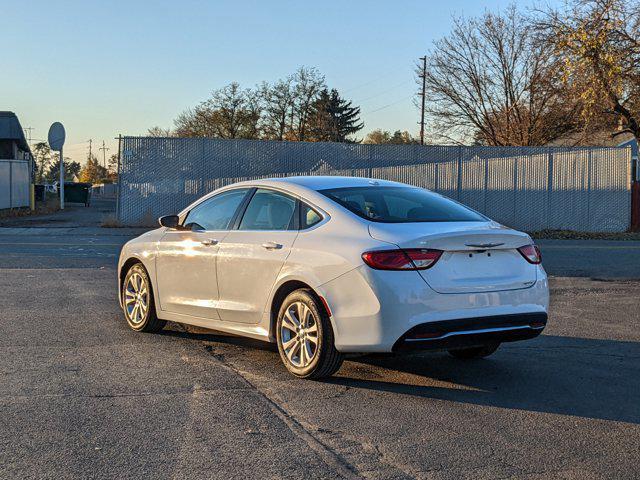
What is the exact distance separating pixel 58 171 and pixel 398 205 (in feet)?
431

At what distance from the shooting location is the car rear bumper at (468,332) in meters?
5.46

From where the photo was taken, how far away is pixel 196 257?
7.20 metres

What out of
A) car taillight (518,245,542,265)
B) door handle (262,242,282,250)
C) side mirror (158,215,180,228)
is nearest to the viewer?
car taillight (518,245,542,265)

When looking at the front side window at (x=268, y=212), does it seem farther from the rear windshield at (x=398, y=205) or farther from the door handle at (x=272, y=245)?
the rear windshield at (x=398, y=205)

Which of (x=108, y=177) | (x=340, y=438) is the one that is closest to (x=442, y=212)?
(x=340, y=438)

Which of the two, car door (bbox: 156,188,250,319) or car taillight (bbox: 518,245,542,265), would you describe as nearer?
car taillight (bbox: 518,245,542,265)

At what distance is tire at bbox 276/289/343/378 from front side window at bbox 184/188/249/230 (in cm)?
129

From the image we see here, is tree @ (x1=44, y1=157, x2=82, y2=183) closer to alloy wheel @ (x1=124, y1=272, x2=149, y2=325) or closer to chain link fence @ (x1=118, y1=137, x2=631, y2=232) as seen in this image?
chain link fence @ (x1=118, y1=137, x2=631, y2=232)

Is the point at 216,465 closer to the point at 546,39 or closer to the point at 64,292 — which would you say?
the point at 64,292

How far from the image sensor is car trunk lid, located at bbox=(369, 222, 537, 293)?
552 cm

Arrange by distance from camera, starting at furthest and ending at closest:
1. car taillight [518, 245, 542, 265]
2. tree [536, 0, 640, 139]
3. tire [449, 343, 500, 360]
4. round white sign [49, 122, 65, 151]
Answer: round white sign [49, 122, 65, 151]
tree [536, 0, 640, 139]
tire [449, 343, 500, 360]
car taillight [518, 245, 542, 265]

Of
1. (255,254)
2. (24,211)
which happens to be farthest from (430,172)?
(255,254)

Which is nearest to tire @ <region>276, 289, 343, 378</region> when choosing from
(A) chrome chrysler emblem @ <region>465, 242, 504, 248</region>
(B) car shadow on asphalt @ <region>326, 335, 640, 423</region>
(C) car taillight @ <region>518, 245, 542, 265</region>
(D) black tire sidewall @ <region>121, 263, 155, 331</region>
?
(B) car shadow on asphalt @ <region>326, 335, 640, 423</region>

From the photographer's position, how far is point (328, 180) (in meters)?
6.82
